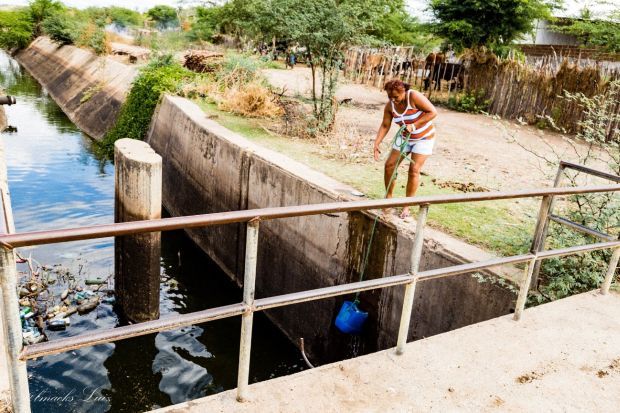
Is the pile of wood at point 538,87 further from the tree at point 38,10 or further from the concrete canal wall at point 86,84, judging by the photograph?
the tree at point 38,10

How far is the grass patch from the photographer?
5.43 meters

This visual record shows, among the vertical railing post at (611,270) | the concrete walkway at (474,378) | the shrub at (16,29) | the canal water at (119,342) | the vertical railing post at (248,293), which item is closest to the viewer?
the vertical railing post at (248,293)

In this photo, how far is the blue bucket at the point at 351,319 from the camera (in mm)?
5539

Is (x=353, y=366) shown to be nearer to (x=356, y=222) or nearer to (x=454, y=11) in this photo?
(x=356, y=222)

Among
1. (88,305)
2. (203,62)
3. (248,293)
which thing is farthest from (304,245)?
(203,62)

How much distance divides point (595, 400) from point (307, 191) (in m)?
4.45

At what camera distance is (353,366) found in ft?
9.87

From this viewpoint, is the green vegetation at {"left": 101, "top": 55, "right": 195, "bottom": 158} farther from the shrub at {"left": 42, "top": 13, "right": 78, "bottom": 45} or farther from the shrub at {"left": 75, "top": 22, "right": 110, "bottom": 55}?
the shrub at {"left": 42, "top": 13, "right": 78, "bottom": 45}

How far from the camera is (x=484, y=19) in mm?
19219

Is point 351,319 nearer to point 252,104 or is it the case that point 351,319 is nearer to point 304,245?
point 304,245

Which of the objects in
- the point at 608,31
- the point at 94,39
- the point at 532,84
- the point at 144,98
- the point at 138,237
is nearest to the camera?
the point at 138,237

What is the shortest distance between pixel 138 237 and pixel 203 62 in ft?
38.6

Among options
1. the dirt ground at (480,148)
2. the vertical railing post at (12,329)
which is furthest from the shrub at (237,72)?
the vertical railing post at (12,329)

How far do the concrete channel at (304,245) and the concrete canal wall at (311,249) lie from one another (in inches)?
0.5
